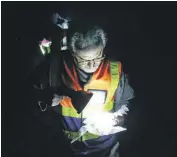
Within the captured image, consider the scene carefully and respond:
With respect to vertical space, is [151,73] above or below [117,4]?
below

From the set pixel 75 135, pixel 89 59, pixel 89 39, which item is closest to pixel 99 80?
pixel 89 59

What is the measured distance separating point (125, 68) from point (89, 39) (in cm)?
26

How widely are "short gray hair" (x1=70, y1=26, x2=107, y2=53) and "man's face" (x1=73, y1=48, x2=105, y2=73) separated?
27mm

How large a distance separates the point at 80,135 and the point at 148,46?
2.04ft

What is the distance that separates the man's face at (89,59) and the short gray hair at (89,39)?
3cm

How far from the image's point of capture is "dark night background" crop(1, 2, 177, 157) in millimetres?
2391

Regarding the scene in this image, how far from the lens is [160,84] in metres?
2.46

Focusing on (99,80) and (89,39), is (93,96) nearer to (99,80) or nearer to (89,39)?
(99,80)

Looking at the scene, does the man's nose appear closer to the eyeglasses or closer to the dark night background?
the eyeglasses

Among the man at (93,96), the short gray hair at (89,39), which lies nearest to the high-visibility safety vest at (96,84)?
the man at (93,96)

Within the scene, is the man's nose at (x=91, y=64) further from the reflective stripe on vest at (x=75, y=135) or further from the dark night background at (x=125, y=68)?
the reflective stripe on vest at (x=75, y=135)

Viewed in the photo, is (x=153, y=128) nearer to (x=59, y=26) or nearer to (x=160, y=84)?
(x=160, y=84)

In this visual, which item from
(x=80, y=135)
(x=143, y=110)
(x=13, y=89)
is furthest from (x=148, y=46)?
(x=13, y=89)

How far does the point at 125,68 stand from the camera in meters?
2.43
